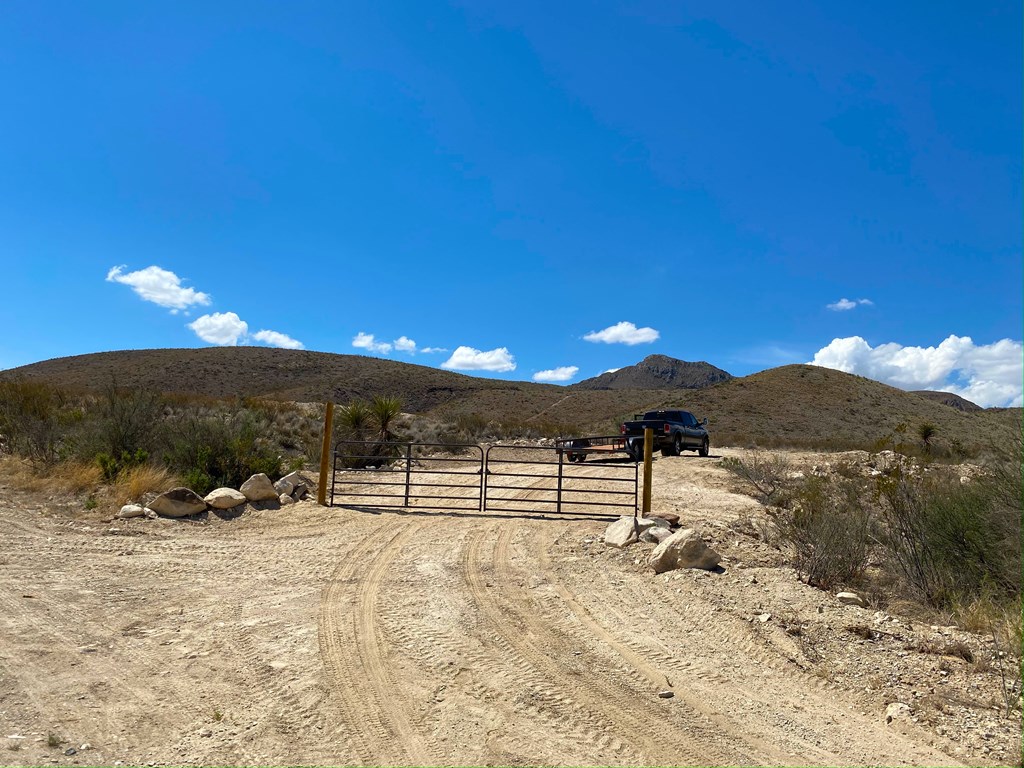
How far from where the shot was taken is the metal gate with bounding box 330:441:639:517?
12.4 metres

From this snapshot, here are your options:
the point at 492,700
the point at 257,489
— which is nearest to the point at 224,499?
the point at 257,489

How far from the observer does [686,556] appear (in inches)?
325

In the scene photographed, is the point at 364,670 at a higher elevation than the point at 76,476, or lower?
A: lower

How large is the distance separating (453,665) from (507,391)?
7054 centimetres

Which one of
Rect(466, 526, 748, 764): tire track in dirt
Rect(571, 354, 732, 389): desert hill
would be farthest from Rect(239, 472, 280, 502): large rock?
Rect(571, 354, 732, 389): desert hill

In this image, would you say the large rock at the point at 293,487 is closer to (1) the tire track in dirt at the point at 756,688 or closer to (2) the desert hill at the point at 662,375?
(1) the tire track in dirt at the point at 756,688

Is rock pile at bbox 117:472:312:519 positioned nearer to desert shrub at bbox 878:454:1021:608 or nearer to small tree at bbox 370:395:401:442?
small tree at bbox 370:395:401:442

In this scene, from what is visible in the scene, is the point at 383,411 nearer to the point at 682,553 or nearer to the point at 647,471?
the point at 647,471

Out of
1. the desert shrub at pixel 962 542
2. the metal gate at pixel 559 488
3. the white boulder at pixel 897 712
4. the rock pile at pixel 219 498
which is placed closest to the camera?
the white boulder at pixel 897 712

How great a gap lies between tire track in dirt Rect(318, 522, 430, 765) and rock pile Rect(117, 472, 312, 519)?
4.41 m

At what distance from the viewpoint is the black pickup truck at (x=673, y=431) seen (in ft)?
78.0

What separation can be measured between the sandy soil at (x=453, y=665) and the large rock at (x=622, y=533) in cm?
44

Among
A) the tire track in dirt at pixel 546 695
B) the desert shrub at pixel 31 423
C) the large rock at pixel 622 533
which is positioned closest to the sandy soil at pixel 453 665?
the tire track in dirt at pixel 546 695

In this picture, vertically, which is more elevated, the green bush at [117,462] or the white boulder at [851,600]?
the green bush at [117,462]
